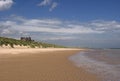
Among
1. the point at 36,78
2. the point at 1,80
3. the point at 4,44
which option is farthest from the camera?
the point at 4,44

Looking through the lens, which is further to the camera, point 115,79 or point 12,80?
point 115,79

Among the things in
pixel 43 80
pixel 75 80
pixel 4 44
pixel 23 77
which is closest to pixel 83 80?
pixel 75 80

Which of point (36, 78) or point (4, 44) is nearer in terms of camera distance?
point (36, 78)

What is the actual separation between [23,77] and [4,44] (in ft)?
146

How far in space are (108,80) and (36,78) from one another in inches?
132

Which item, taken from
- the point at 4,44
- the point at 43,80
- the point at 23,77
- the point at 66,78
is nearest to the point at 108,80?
the point at 66,78

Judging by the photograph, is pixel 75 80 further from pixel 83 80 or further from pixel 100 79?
pixel 100 79

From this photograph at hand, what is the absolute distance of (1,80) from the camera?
10.3 meters

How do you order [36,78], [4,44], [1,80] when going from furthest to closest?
[4,44], [36,78], [1,80]

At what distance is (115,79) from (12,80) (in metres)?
4.79

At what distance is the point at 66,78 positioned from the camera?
11125 mm

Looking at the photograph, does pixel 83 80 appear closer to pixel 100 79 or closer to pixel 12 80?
pixel 100 79

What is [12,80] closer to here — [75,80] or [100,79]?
[75,80]

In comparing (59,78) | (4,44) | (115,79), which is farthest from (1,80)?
(4,44)
